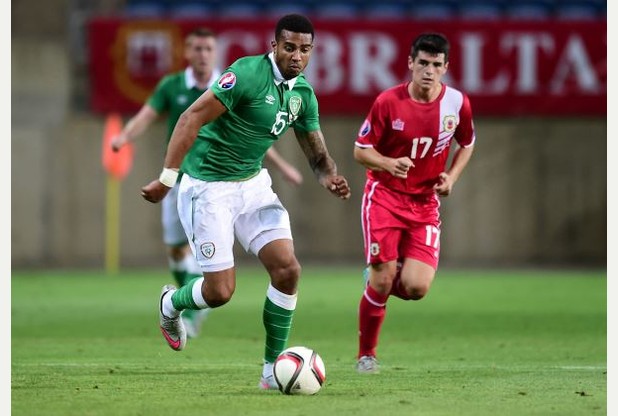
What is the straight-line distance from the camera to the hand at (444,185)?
8531 millimetres

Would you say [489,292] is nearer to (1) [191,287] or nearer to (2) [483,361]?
(2) [483,361]

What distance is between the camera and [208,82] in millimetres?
10930

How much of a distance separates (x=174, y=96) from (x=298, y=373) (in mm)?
4429

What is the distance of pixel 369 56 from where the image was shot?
19.8 meters

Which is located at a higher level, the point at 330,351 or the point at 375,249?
the point at 375,249

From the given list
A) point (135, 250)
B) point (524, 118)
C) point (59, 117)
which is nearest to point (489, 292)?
point (524, 118)

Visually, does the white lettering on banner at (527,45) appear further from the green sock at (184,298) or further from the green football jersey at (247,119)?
the green sock at (184,298)

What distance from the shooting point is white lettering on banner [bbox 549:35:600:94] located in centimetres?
1975

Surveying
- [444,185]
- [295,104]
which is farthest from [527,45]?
[295,104]

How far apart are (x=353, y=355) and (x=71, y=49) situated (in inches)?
474

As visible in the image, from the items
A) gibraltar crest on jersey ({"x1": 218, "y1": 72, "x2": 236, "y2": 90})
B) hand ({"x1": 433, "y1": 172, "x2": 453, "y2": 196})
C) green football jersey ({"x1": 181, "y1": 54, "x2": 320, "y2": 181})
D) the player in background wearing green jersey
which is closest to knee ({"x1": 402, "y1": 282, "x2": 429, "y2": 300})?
hand ({"x1": 433, "y1": 172, "x2": 453, "y2": 196})

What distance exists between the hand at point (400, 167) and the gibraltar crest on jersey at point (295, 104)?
0.94m

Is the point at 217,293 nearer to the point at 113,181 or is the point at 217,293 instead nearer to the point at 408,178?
the point at 408,178

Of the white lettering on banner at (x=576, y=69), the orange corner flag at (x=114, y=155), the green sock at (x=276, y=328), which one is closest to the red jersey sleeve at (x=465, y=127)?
the green sock at (x=276, y=328)
